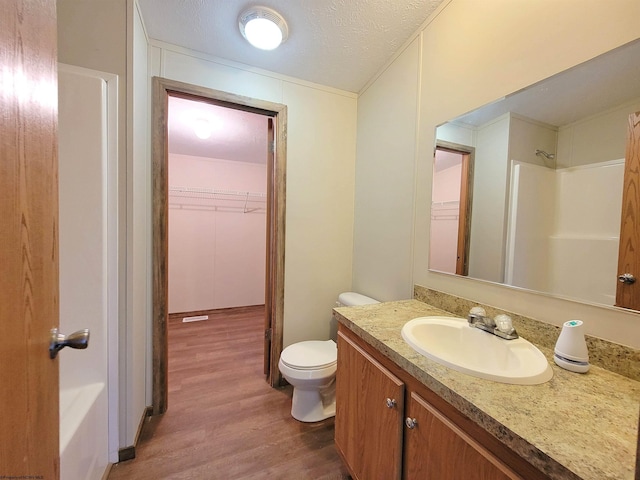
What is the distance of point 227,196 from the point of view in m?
3.74

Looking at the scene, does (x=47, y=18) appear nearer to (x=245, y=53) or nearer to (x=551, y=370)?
(x=245, y=53)

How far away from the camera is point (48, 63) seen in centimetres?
60

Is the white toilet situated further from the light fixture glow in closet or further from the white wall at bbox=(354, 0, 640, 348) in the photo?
the light fixture glow in closet

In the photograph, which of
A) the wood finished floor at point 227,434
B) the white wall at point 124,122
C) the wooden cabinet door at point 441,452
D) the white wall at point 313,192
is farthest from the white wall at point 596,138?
the white wall at point 124,122

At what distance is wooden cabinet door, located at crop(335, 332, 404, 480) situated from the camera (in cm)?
88

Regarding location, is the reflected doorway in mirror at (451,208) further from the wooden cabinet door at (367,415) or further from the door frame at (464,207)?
the wooden cabinet door at (367,415)

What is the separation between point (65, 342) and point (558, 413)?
1.20 meters

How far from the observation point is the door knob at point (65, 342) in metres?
0.62

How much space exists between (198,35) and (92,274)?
1495mm

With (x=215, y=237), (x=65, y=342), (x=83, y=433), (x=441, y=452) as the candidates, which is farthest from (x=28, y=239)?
(x=215, y=237)

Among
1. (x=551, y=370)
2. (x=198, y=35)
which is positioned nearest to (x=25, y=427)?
(x=551, y=370)

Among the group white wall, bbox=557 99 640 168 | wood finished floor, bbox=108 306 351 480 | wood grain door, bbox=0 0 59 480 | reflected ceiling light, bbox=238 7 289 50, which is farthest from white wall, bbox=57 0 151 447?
white wall, bbox=557 99 640 168

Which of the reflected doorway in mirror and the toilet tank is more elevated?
the reflected doorway in mirror

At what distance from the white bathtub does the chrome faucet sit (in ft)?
5.20
